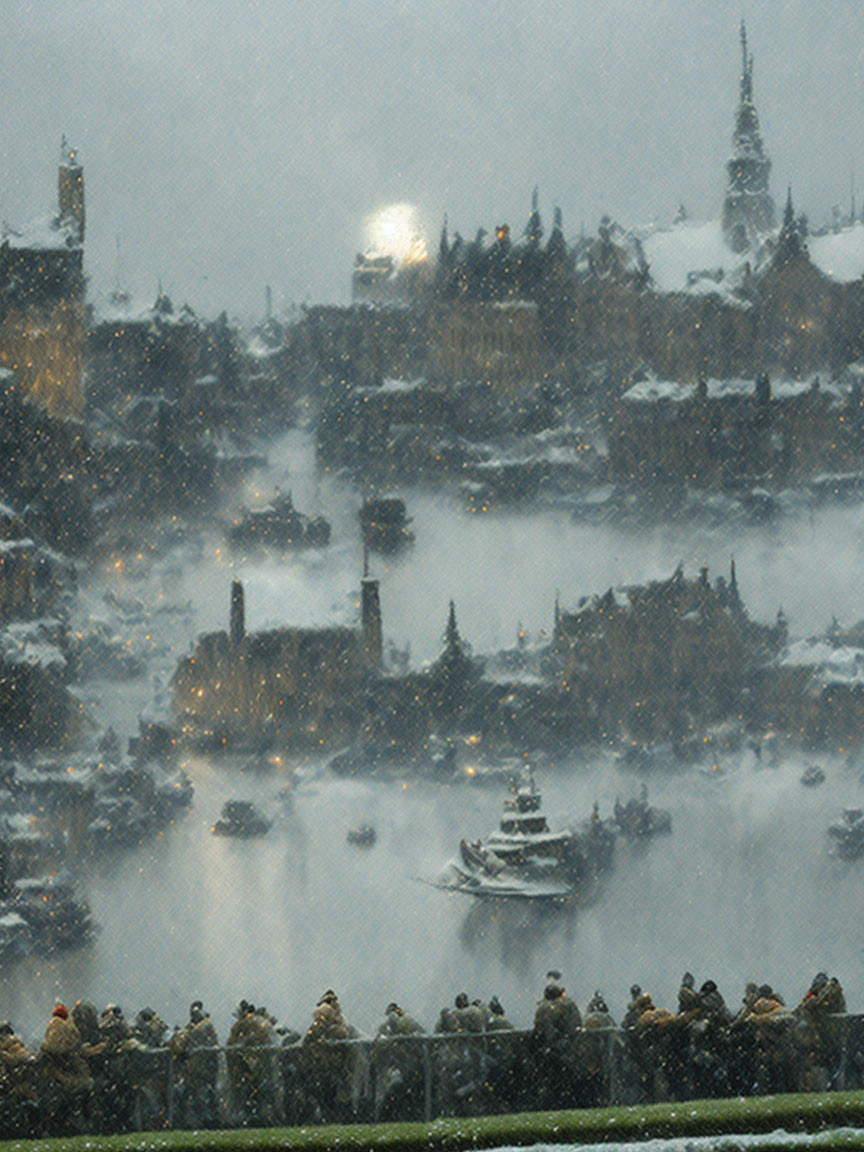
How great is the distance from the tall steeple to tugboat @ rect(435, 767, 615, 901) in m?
77.5

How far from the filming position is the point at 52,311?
123812mm

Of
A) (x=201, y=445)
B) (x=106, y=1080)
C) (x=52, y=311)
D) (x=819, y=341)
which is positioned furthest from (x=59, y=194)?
(x=106, y=1080)

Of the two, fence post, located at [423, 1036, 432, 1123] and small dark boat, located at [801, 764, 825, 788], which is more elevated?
small dark boat, located at [801, 764, 825, 788]

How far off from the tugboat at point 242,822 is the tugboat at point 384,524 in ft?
91.6

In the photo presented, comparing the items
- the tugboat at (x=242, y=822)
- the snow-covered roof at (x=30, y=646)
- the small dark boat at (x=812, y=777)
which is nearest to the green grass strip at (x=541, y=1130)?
the tugboat at (x=242, y=822)

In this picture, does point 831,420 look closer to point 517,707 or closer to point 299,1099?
point 517,707

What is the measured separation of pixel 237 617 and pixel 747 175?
8016cm

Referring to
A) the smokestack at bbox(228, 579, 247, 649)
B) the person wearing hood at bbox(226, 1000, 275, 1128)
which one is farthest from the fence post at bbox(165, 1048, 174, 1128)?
the smokestack at bbox(228, 579, 247, 649)

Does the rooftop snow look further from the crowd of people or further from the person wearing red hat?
the person wearing red hat

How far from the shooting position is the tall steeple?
158 meters

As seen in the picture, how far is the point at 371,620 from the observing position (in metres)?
113

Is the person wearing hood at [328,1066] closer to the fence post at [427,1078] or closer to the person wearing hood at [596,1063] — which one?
the fence post at [427,1078]

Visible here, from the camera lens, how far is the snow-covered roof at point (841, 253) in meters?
141

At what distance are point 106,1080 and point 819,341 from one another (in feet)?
404
